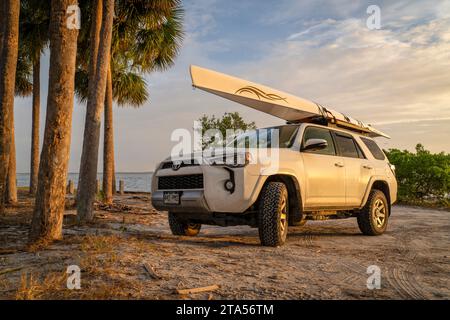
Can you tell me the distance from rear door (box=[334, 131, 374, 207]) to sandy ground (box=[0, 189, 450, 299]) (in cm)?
79

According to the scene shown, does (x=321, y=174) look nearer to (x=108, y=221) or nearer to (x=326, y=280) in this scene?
(x=326, y=280)

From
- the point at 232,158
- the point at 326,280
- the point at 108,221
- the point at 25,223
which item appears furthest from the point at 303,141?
the point at 25,223

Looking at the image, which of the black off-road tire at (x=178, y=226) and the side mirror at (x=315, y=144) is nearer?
the side mirror at (x=315, y=144)

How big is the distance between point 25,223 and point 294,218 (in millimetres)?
5539

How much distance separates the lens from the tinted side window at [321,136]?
6093 mm

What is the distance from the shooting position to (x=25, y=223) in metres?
7.70

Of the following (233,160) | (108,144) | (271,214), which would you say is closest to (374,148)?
(271,214)

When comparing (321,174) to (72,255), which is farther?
(321,174)

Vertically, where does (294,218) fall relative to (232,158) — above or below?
below

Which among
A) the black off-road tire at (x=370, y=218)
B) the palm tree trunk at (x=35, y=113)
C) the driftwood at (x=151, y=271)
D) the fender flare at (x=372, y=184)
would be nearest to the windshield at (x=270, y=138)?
the fender flare at (x=372, y=184)

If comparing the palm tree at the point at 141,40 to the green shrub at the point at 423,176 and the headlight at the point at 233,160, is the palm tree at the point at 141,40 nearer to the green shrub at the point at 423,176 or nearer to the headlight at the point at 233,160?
the headlight at the point at 233,160

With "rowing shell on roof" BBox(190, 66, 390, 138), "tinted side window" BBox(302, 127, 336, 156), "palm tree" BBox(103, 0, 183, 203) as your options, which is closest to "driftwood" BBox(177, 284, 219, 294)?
"rowing shell on roof" BBox(190, 66, 390, 138)

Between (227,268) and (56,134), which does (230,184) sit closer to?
(227,268)
